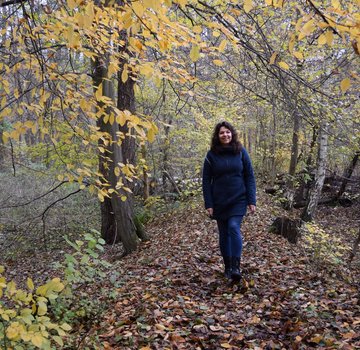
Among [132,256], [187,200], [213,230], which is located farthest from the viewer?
[187,200]

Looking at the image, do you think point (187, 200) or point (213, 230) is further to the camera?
point (187, 200)

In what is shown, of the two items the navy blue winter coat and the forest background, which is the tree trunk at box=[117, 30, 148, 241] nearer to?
the forest background

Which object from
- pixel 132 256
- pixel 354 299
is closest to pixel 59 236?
pixel 132 256

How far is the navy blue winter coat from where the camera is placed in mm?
4832

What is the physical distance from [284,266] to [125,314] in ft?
8.08

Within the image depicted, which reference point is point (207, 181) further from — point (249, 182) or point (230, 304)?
point (230, 304)

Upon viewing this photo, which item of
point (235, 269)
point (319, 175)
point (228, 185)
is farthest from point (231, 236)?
point (319, 175)

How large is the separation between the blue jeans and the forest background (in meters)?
1.34

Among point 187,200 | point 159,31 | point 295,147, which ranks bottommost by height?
point 187,200

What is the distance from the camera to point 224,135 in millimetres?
4875

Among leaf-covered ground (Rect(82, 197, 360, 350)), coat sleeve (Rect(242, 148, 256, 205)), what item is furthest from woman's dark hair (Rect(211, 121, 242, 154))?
leaf-covered ground (Rect(82, 197, 360, 350))

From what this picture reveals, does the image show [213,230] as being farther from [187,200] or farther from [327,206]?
[327,206]

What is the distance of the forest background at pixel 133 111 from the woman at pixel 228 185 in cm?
58

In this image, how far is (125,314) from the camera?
4.22 m
